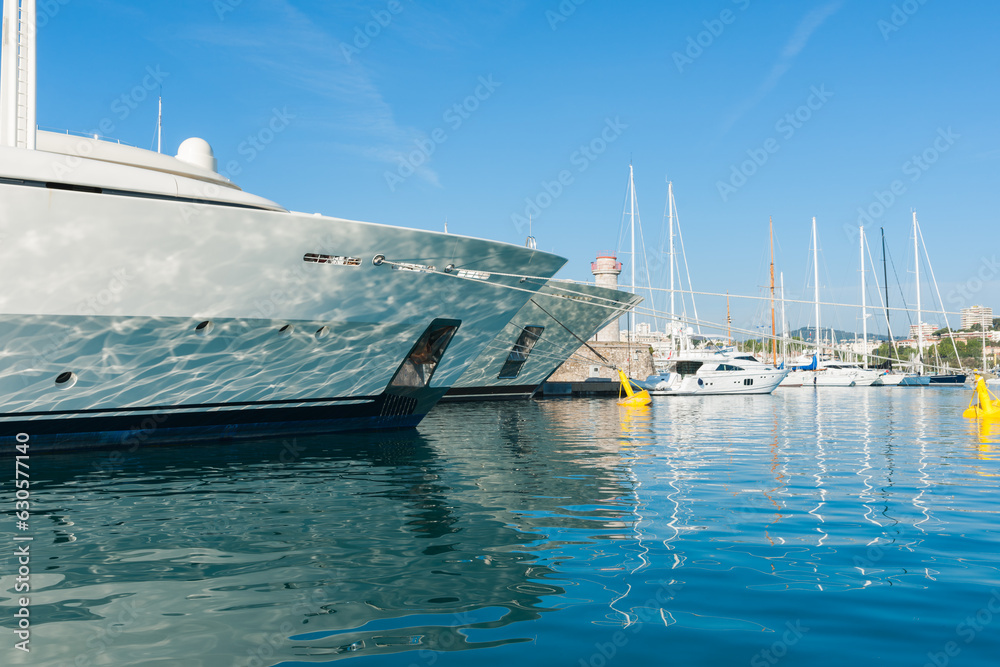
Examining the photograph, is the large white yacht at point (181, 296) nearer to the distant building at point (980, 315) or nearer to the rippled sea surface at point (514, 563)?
the rippled sea surface at point (514, 563)

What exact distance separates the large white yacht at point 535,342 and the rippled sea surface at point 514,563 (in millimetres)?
16190

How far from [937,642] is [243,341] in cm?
1185

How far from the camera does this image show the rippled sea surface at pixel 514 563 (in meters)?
3.73

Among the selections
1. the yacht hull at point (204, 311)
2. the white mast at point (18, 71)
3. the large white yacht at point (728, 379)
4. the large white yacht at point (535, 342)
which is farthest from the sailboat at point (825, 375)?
the white mast at point (18, 71)

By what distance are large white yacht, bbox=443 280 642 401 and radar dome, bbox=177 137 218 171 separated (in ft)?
43.4

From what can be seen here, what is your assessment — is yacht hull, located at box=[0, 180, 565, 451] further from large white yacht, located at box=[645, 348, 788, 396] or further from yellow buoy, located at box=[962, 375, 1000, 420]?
large white yacht, located at box=[645, 348, 788, 396]

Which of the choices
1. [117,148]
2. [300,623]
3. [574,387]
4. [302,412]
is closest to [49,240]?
[117,148]

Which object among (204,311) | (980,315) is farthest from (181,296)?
(980,315)

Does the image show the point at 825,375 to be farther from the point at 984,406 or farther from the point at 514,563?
the point at 514,563

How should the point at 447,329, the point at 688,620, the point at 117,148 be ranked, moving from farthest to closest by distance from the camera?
the point at 447,329, the point at 117,148, the point at 688,620

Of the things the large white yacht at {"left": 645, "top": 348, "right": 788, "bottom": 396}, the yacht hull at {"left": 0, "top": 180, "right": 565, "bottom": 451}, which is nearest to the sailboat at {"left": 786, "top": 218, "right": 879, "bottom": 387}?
the large white yacht at {"left": 645, "top": 348, "right": 788, "bottom": 396}

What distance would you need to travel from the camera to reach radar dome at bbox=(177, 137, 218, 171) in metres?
16.0

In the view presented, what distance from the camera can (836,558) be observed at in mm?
5227

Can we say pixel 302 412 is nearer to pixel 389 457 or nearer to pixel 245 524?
pixel 389 457
